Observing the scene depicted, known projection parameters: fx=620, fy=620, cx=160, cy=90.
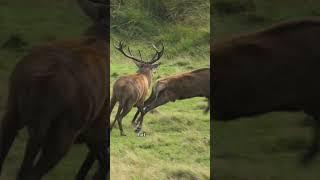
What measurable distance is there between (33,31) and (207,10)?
2.52 ft

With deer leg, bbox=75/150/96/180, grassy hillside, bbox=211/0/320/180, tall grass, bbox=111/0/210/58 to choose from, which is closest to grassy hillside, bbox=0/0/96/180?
deer leg, bbox=75/150/96/180

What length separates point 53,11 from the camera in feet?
8.98

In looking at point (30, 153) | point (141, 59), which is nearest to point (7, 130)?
point (30, 153)

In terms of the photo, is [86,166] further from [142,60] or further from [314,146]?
[314,146]

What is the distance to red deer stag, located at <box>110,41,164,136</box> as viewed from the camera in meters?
2.47

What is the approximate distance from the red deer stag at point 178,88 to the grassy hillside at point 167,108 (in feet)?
0.07

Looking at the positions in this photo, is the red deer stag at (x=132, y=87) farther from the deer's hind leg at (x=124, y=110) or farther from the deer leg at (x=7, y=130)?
the deer leg at (x=7, y=130)

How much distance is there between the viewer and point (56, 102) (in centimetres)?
242

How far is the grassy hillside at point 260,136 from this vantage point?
2666 millimetres

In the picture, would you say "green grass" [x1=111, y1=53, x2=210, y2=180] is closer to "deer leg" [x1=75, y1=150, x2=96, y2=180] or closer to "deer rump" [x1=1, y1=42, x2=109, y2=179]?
"deer rump" [x1=1, y1=42, x2=109, y2=179]

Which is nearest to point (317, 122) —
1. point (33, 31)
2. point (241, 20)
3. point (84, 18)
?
point (241, 20)

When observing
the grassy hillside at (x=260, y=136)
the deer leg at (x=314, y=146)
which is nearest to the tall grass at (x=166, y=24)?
the grassy hillside at (x=260, y=136)

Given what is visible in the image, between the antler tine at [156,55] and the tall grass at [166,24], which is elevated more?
the tall grass at [166,24]

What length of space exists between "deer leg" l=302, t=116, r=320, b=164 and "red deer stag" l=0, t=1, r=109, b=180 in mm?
889
